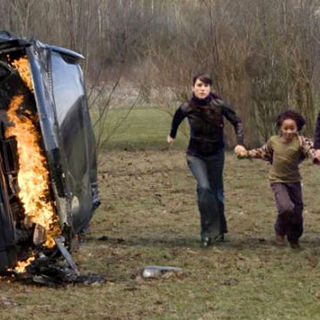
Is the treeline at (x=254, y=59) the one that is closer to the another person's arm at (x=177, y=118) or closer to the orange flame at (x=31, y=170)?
the another person's arm at (x=177, y=118)

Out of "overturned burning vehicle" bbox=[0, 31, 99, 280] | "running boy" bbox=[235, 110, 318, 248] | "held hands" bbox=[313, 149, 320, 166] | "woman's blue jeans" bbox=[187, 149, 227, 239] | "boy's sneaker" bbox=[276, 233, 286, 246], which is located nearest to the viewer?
"overturned burning vehicle" bbox=[0, 31, 99, 280]

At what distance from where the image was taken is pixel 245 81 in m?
19.1

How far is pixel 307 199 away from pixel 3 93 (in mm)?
6203

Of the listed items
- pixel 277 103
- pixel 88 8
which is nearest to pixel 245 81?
pixel 277 103

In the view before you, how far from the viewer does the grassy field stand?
565 cm

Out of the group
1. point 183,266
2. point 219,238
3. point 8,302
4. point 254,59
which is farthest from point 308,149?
point 254,59

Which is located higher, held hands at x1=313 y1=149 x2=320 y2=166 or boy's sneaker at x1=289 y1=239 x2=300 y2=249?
held hands at x1=313 y1=149 x2=320 y2=166

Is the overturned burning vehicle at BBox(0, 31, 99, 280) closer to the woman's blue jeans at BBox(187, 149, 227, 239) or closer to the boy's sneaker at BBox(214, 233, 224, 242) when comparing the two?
the woman's blue jeans at BBox(187, 149, 227, 239)

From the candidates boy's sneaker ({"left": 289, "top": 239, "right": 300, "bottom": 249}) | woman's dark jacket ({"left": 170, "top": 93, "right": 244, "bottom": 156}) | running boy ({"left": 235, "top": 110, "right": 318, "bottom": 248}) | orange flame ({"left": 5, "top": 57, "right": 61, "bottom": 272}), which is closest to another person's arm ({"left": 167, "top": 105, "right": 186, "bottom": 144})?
woman's dark jacket ({"left": 170, "top": 93, "right": 244, "bottom": 156})

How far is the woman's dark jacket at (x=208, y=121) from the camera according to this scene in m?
8.16

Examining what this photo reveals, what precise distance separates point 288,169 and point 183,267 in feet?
5.18

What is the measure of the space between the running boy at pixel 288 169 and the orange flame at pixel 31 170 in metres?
2.28

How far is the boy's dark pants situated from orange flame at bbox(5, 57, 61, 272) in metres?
2.49

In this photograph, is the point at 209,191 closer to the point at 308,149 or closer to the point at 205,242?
the point at 205,242
